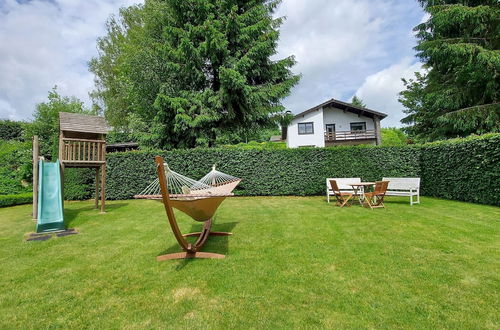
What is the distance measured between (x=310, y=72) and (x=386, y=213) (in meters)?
10.1

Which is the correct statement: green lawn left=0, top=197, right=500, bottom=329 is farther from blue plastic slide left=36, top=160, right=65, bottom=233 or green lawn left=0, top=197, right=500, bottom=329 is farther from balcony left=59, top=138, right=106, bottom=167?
balcony left=59, top=138, right=106, bottom=167

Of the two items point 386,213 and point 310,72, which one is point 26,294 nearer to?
point 386,213

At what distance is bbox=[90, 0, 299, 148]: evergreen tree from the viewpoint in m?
12.2

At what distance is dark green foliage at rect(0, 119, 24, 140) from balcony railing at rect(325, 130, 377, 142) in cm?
3082

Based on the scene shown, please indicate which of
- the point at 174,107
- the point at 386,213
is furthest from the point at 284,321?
the point at 174,107

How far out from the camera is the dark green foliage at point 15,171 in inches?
504

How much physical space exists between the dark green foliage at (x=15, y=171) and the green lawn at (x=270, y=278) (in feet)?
32.0

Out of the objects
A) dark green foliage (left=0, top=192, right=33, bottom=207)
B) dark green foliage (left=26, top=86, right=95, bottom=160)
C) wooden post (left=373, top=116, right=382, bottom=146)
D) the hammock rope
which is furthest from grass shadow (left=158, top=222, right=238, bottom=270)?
wooden post (left=373, top=116, right=382, bottom=146)

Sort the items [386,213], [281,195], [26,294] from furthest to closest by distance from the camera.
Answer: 1. [281,195]
2. [386,213]
3. [26,294]

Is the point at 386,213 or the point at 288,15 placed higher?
the point at 288,15

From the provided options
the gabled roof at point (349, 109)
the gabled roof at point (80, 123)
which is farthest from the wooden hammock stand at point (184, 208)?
the gabled roof at point (349, 109)

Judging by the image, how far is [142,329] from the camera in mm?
2215

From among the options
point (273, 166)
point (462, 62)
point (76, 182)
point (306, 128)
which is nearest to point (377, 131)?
point (306, 128)

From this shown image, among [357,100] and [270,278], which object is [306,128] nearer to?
[270,278]
